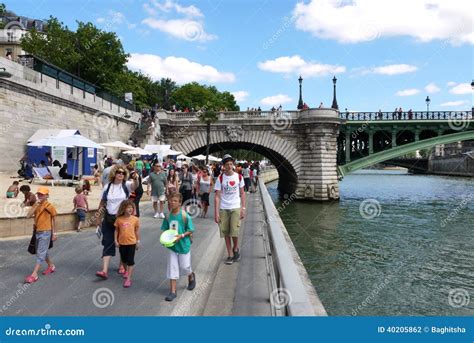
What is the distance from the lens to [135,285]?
6023mm

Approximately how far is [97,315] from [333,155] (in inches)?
1247

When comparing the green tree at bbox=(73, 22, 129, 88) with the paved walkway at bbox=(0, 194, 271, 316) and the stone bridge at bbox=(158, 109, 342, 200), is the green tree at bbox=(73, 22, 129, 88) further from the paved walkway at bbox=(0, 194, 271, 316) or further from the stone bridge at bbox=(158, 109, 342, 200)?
the paved walkway at bbox=(0, 194, 271, 316)

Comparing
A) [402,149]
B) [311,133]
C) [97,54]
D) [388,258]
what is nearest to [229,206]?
[388,258]

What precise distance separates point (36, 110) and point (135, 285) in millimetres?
18223

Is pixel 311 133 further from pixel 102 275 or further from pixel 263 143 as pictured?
pixel 102 275

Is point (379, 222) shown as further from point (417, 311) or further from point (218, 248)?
point (218, 248)

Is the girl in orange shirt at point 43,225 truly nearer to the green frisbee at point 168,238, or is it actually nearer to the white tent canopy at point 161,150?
the green frisbee at point 168,238

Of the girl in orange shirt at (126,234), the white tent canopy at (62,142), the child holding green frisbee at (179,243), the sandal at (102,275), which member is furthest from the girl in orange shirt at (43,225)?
the white tent canopy at (62,142)

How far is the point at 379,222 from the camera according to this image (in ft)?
79.6

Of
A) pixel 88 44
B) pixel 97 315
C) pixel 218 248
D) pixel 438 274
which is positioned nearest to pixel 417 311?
pixel 438 274

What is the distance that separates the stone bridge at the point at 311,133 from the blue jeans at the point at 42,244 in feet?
95.2

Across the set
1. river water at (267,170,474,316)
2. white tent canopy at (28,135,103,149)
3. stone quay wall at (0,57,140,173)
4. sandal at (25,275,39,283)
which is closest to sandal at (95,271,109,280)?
sandal at (25,275,39,283)

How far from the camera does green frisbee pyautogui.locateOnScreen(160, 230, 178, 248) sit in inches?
214

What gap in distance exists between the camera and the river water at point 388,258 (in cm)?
1088
